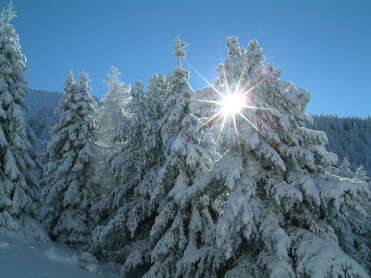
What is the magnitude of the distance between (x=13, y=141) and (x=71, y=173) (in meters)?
5.17

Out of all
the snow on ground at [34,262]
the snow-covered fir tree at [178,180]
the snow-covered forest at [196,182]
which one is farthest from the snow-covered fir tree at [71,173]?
the snow-covered fir tree at [178,180]

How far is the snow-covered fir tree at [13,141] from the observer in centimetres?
1502

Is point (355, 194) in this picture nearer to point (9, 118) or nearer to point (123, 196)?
point (123, 196)

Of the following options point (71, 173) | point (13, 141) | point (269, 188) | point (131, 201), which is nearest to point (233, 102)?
point (269, 188)

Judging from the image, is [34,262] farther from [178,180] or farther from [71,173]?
[71,173]

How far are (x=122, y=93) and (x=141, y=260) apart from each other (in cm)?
1963

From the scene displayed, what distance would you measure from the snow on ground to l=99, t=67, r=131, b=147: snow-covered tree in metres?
12.8

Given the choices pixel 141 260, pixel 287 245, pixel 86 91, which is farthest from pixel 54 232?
pixel 287 245

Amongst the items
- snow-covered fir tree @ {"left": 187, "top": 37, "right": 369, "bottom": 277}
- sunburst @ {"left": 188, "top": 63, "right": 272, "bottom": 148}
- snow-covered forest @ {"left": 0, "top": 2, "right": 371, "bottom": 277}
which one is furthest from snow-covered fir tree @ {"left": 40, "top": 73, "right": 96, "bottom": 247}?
sunburst @ {"left": 188, "top": 63, "right": 272, "bottom": 148}

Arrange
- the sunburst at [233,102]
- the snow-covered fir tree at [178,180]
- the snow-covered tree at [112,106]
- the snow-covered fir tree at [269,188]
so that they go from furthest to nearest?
1. the snow-covered tree at [112,106]
2. the snow-covered fir tree at [178,180]
3. the sunburst at [233,102]
4. the snow-covered fir tree at [269,188]

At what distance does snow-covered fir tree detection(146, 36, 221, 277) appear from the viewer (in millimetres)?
11180

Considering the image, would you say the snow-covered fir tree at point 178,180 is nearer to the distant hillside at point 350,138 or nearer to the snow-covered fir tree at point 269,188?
the snow-covered fir tree at point 269,188

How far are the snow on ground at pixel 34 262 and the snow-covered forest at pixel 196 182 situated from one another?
292mm

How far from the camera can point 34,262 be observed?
11602mm
